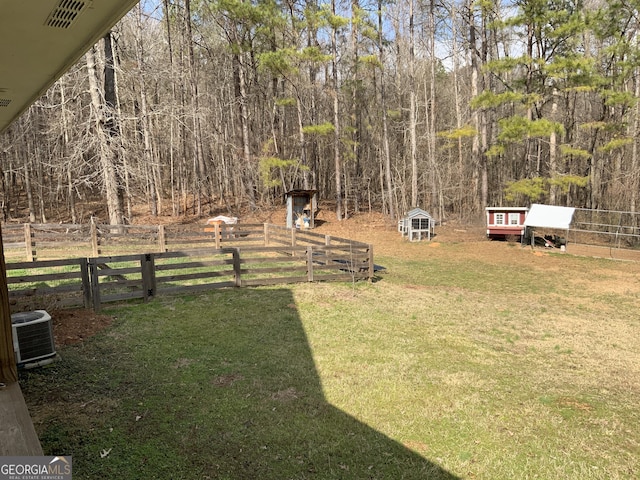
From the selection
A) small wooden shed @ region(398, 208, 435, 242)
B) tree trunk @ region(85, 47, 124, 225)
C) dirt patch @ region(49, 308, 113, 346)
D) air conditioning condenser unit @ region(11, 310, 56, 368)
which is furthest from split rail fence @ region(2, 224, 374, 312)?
small wooden shed @ region(398, 208, 435, 242)

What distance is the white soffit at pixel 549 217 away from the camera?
1581 centimetres

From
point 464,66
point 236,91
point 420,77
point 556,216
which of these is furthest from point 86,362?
point 464,66

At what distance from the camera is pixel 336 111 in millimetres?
22688

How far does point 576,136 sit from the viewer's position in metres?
23.4

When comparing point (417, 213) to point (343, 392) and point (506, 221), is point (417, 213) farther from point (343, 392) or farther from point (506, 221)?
point (343, 392)

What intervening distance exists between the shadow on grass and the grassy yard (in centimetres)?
2

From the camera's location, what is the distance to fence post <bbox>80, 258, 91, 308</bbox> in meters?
7.05

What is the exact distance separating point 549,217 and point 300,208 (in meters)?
12.7

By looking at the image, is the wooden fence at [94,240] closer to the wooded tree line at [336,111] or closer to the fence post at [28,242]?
the fence post at [28,242]

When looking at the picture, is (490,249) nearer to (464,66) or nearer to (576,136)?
(576,136)

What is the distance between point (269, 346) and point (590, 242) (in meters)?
18.9

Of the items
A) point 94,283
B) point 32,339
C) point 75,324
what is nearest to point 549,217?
point 94,283

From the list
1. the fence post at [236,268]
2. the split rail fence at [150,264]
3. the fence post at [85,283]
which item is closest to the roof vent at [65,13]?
the split rail fence at [150,264]

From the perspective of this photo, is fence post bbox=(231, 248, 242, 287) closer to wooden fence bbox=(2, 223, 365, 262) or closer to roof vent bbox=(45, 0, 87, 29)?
wooden fence bbox=(2, 223, 365, 262)
